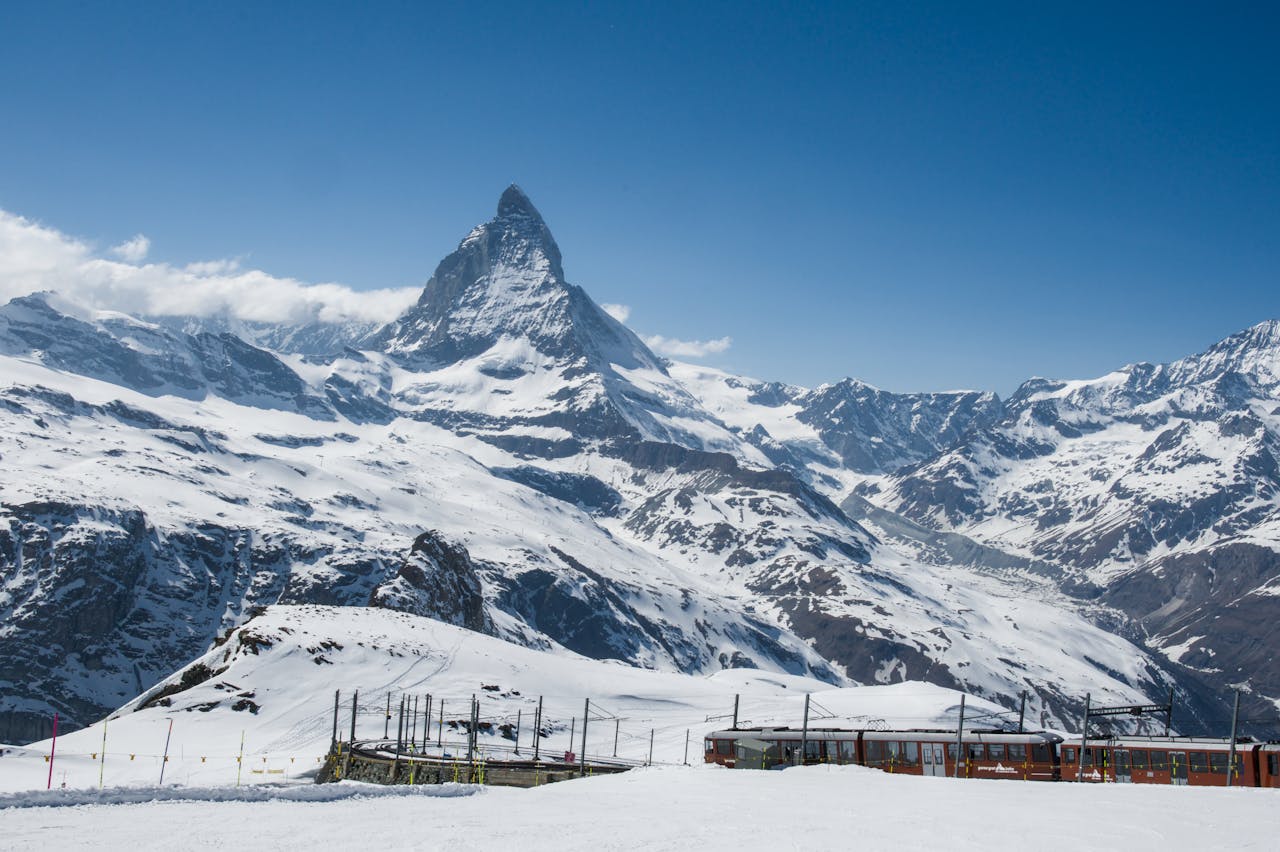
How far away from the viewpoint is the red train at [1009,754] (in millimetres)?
67062

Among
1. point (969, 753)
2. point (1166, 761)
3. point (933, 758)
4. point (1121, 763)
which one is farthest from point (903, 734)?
point (1166, 761)

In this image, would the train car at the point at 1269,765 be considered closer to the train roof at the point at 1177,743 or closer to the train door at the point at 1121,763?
the train roof at the point at 1177,743

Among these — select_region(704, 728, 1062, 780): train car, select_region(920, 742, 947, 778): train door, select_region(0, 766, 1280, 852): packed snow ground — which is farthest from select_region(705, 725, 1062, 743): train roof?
select_region(0, 766, 1280, 852): packed snow ground

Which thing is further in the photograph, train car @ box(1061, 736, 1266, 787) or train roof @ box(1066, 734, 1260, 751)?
train roof @ box(1066, 734, 1260, 751)

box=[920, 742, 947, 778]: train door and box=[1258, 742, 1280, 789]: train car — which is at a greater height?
box=[1258, 742, 1280, 789]: train car

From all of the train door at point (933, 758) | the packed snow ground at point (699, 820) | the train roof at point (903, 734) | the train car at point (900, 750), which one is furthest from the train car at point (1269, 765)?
the train door at point (933, 758)

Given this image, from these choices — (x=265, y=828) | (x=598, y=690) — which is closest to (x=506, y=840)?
(x=265, y=828)

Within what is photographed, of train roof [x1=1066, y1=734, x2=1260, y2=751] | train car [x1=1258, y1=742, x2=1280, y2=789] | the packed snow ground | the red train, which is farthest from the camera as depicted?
train roof [x1=1066, y1=734, x2=1260, y2=751]

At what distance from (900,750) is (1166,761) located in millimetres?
18635

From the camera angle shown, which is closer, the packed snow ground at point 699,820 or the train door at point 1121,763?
the packed snow ground at point 699,820

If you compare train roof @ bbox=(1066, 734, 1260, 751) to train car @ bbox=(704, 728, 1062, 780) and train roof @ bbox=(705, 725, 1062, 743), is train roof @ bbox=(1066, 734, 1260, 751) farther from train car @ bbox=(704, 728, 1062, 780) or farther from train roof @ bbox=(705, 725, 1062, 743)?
train car @ bbox=(704, 728, 1062, 780)

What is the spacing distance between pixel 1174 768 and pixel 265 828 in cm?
5792

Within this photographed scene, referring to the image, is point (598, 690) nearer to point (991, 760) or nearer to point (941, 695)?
point (941, 695)

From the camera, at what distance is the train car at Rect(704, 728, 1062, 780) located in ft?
246
